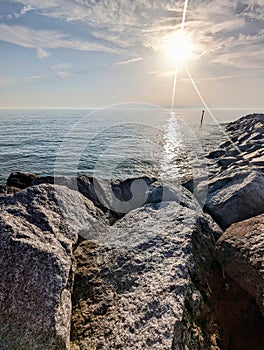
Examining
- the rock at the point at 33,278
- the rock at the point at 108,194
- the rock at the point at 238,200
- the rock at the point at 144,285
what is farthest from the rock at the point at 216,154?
the rock at the point at 33,278

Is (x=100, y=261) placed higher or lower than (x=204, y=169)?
higher

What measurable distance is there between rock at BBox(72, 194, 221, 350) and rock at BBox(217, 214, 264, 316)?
1.09 ft

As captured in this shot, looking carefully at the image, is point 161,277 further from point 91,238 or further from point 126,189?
point 126,189

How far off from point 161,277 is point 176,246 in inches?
29.2

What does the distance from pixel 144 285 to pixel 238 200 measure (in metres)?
4.03

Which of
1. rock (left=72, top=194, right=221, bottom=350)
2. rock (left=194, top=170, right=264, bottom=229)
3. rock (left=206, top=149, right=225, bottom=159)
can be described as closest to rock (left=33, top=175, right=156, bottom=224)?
rock (left=72, top=194, right=221, bottom=350)

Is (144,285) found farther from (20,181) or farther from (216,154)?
(216,154)

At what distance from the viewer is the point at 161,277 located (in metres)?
4.02

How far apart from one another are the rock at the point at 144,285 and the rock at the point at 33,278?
0.38 metres

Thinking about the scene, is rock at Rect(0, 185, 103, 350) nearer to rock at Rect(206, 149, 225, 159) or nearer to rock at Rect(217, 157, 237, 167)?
rock at Rect(217, 157, 237, 167)

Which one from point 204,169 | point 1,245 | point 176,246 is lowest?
point 204,169

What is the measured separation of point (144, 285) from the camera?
12.9 feet

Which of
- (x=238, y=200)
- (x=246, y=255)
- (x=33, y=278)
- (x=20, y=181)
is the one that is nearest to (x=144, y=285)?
(x=33, y=278)

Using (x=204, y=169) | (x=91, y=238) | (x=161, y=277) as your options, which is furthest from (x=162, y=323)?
(x=204, y=169)
